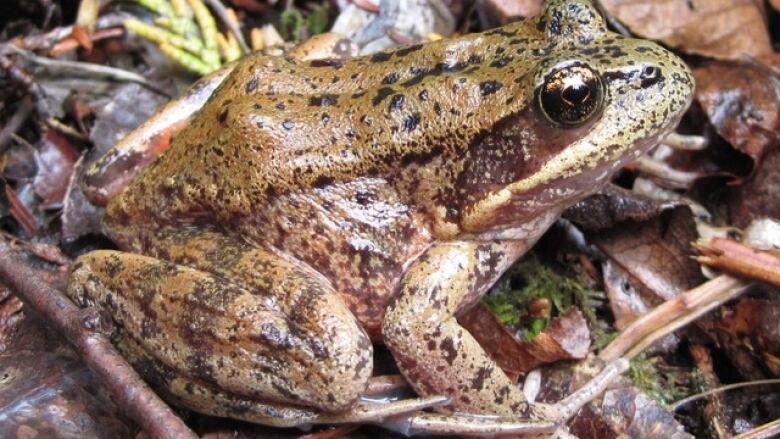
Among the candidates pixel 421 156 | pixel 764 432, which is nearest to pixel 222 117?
pixel 421 156

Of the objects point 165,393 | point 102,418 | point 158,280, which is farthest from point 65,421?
point 158,280

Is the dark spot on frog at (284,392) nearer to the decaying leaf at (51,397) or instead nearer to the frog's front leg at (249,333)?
the frog's front leg at (249,333)

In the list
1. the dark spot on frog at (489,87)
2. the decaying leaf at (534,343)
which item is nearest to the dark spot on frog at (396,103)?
the dark spot on frog at (489,87)

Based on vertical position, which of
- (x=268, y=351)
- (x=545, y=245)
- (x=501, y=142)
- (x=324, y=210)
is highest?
(x=501, y=142)

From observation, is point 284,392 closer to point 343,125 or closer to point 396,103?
point 343,125

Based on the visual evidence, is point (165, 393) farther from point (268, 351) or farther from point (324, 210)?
point (324, 210)
